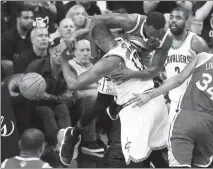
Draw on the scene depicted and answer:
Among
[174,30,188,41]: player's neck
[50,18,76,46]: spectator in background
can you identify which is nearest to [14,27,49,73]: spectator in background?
[50,18,76,46]: spectator in background

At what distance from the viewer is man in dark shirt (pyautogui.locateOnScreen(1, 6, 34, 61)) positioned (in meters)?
9.84

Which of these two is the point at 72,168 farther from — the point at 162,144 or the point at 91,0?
the point at 91,0

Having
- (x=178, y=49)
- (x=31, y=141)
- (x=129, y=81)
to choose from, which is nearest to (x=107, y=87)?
(x=129, y=81)

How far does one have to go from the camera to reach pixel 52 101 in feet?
28.7

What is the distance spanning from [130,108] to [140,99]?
17 cm

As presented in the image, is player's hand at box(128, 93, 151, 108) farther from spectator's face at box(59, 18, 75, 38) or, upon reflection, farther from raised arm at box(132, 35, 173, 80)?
spectator's face at box(59, 18, 75, 38)

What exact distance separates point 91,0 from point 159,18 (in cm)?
453

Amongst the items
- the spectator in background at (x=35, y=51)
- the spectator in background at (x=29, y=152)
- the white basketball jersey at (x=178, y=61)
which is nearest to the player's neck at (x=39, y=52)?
the spectator in background at (x=35, y=51)

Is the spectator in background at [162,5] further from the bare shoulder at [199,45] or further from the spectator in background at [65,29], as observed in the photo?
the bare shoulder at [199,45]

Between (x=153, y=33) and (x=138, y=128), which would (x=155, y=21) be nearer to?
(x=153, y=33)

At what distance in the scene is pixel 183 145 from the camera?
6.68m

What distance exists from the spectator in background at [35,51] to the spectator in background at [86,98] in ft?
1.87

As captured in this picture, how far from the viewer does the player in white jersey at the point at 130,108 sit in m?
6.70

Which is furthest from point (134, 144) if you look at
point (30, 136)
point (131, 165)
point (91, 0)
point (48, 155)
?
point (91, 0)
